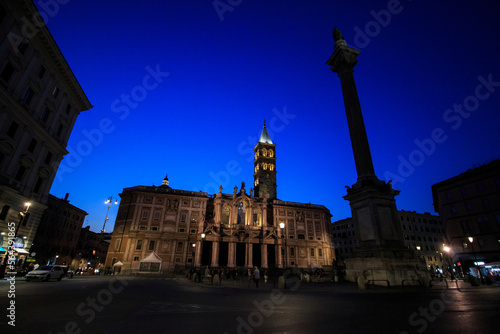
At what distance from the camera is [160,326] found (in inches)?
195

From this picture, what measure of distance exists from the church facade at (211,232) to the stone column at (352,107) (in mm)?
35256

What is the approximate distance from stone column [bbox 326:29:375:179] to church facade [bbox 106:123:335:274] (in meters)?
35.3

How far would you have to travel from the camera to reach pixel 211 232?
5028 centimetres

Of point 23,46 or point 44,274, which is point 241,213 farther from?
point 23,46

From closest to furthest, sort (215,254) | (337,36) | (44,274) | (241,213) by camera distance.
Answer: (44,274) < (337,36) < (215,254) < (241,213)

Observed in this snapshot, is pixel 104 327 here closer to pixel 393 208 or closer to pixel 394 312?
pixel 394 312

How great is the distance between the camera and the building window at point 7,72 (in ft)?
66.5

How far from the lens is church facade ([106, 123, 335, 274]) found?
158ft

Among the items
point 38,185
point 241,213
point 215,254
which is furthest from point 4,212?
point 241,213

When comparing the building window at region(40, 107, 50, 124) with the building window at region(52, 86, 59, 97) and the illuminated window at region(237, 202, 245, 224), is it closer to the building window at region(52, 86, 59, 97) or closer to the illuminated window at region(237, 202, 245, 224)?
the building window at region(52, 86, 59, 97)

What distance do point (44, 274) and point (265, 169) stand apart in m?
64.7

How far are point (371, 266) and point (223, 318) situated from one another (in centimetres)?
1073

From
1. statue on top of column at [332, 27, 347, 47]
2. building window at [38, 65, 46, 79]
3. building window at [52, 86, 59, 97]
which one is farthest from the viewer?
building window at [52, 86, 59, 97]

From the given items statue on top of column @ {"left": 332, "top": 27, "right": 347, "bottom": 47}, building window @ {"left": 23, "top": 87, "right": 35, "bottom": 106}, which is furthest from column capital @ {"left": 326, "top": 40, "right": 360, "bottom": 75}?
building window @ {"left": 23, "top": 87, "right": 35, "bottom": 106}
